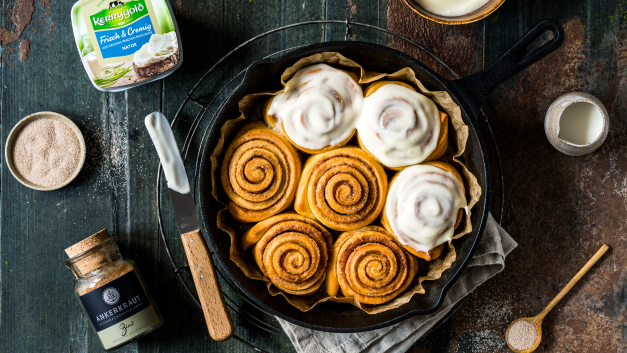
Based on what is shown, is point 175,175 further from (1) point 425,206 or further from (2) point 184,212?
(1) point 425,206

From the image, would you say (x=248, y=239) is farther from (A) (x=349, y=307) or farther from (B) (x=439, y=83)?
(B) (x=439, y=83)

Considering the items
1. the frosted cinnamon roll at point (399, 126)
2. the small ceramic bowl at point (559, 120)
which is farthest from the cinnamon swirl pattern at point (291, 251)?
the small ceramic bowl at point (559, 120)

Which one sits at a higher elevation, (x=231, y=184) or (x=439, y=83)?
(x=439, y=83)

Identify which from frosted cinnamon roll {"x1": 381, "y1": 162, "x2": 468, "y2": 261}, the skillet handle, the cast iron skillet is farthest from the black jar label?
the skillet handle

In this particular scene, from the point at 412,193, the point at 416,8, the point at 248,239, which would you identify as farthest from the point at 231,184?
the point at 416,8

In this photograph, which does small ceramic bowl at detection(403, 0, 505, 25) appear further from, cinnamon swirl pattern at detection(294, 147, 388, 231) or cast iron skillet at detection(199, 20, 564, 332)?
cinnamon swirl pattern at detection(294, 147, 388, 231)

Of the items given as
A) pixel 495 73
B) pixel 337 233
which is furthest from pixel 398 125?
pixel 337 233
